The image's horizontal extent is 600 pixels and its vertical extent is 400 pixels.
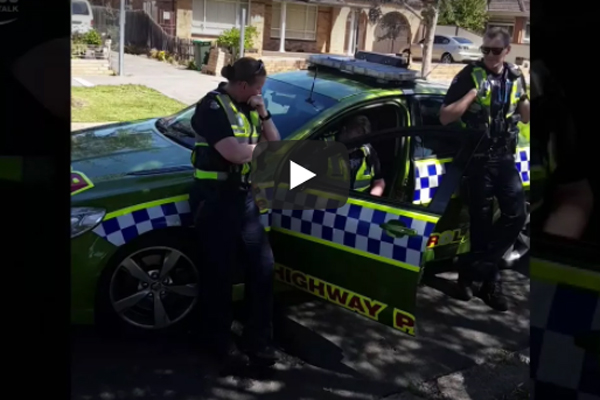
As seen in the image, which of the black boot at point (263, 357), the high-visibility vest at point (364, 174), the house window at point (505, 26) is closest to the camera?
the house window at point (505, 26)

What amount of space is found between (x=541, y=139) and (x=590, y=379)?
0.89 meters

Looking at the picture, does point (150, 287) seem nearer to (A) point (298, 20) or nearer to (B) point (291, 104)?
(B) point (291, 104)

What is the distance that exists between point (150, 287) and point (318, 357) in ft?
3.39

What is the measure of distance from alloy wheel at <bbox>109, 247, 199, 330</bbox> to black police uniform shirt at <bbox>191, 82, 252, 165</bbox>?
2.10 feet

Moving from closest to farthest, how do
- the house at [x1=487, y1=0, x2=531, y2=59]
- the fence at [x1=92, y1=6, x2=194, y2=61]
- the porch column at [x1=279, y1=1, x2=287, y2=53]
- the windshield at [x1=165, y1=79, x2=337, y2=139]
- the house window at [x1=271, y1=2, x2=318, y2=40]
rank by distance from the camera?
the house at [x1=487, y1=0, x2=531, y2=59] < the windshield at [x1=165, y1=79, x2=337, y2=139] < the porch column at [x1=279, y1=1, x2=287, y2=53] < the house window at [x1=271, y1=2, x2=318, y2=40] < the fence at [x1=92, y1=6, x2=194, y2=61]

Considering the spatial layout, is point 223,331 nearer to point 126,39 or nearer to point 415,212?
point 415,212

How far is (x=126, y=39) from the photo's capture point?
18.8 feet

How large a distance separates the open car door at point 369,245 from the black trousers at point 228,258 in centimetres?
20

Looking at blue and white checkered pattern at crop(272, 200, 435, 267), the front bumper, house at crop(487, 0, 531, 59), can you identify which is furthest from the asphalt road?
house at crop(487, 0, 531, 59)

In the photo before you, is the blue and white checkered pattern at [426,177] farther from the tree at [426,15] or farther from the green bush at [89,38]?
the green bush at [89,38]

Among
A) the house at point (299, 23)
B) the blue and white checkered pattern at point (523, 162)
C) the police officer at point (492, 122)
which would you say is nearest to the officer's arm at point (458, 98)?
the police officer at point (492, 122)

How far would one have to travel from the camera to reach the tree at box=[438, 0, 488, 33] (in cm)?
360

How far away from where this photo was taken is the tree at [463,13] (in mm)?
3598

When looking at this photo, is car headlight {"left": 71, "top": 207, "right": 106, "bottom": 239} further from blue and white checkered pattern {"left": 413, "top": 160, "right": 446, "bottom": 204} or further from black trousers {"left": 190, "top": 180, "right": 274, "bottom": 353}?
blue and white checkered pattern {"left": 413, "top": 160, "right": 446, "bottom": 204}
